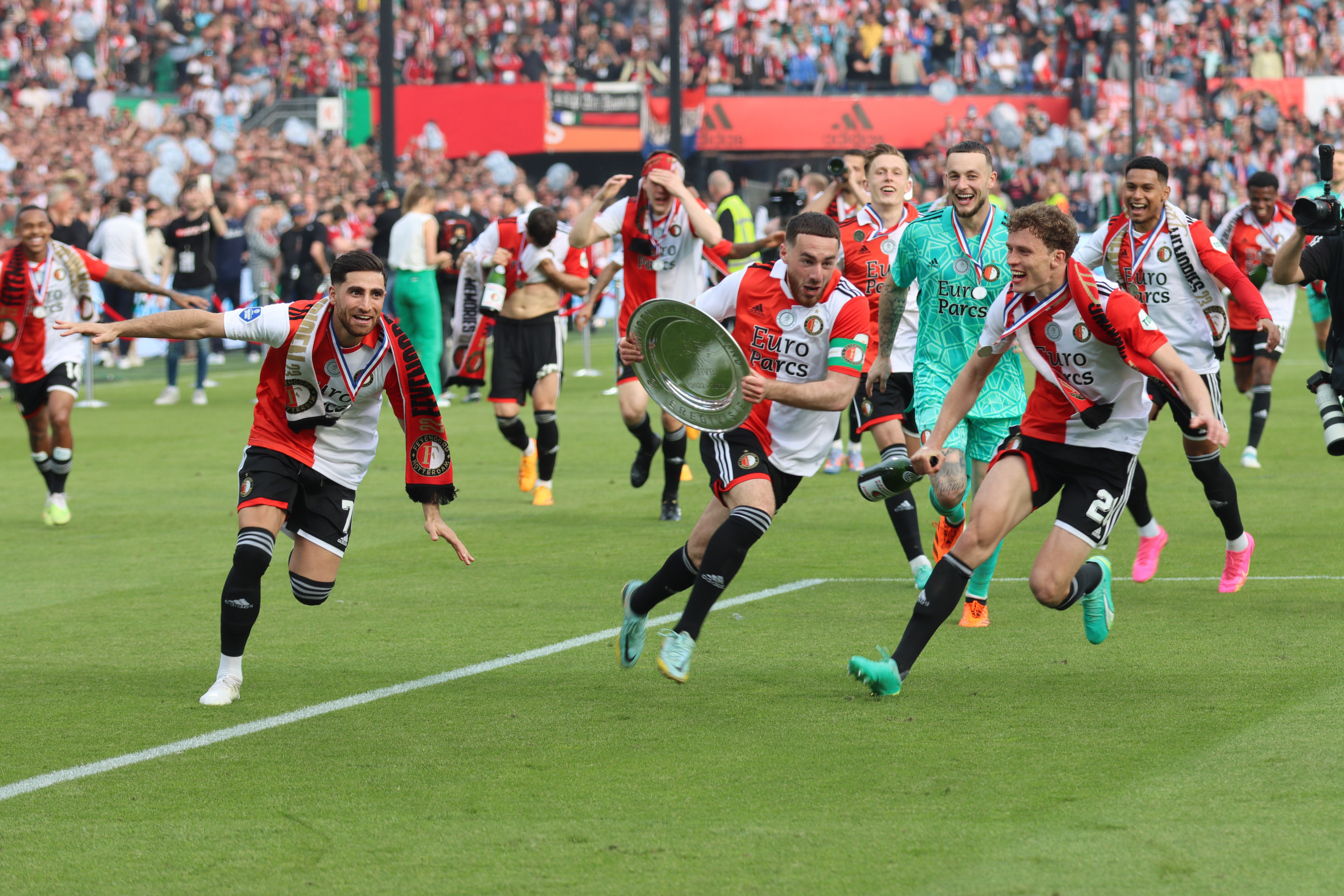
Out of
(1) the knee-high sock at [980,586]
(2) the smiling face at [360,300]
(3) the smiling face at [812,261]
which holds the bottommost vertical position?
(1) the knee-high sock at [980,586]

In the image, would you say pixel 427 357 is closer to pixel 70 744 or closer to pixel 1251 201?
pixel 1251 201

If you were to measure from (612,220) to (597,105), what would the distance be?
82.1ft

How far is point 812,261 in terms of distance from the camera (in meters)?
7.02

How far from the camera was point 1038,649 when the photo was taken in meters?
7.58

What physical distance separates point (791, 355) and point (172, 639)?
3215mm

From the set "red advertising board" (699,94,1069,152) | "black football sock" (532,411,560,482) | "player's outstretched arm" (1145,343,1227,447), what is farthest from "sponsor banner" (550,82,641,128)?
"player's outstretched arm" (1145,343,1227,447)

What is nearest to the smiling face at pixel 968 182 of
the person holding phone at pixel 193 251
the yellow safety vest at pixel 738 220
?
the yellow safety vest at pixel 738 220

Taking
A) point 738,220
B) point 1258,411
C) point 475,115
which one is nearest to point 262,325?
point 738,220

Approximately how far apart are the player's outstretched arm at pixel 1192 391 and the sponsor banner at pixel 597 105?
30.3 metres

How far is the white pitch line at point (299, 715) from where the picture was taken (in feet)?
18.9

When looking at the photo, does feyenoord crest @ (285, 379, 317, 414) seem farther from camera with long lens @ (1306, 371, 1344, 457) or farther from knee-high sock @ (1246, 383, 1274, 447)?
knee-high sock @ (1246, 383, 1274, 447)

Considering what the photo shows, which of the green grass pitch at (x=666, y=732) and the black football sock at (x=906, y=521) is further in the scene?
the black football sock at (x=906, y=521)

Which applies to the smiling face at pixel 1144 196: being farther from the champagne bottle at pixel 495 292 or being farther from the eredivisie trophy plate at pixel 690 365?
the champagne bottle at pixel 495 292

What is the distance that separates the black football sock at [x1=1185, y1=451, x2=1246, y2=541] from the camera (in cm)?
891
